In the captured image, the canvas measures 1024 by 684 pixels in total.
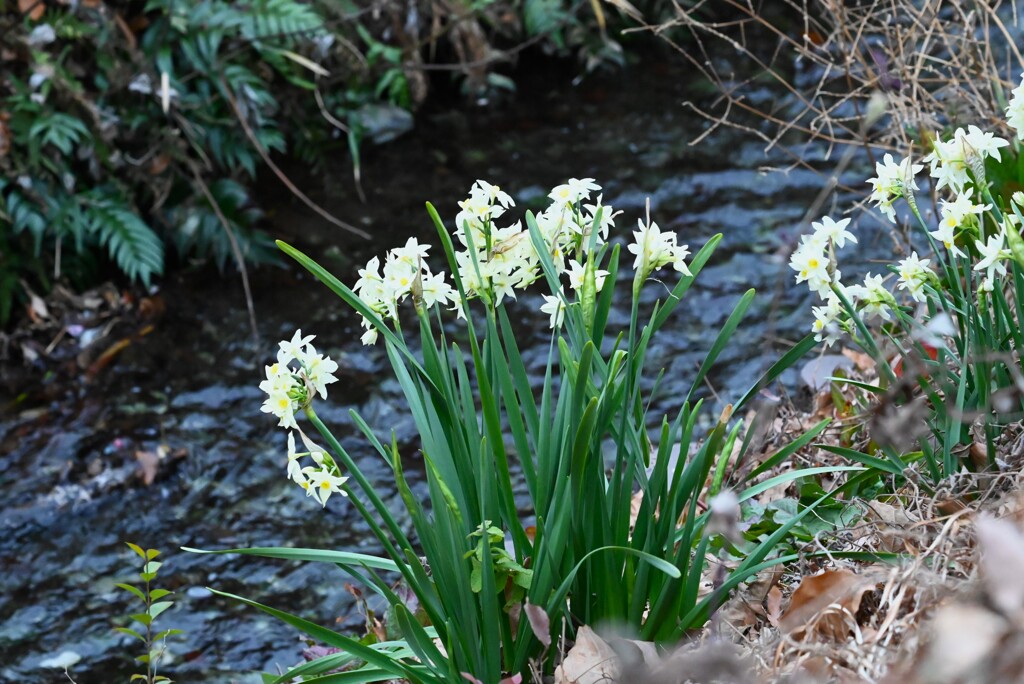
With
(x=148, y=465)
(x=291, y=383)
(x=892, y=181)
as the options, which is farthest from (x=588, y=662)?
(x=148, y=465)

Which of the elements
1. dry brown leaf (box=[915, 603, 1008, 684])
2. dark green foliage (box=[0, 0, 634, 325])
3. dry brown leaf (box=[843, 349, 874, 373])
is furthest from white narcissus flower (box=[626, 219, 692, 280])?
dark green foliage (box=[0, 0, 634, 325])

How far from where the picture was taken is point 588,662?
1.29 meters

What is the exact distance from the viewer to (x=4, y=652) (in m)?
2.55

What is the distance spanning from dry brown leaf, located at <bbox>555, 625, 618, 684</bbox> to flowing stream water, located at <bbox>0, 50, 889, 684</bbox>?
98 centimetres

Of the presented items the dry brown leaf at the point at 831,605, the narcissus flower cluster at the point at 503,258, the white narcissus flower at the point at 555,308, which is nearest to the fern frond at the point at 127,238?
the narcissus flower cluster at the point at 503,258

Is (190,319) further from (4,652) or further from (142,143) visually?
(4,652)

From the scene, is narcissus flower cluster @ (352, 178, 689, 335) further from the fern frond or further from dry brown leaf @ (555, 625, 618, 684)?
the fern frond

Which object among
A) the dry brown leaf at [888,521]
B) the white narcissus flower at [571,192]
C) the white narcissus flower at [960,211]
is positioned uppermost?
the white narcissus flower at [571,192]

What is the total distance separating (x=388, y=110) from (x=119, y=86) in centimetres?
139

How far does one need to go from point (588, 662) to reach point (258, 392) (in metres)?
2.48

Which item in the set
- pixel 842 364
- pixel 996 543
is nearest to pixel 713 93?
pixel 842 364

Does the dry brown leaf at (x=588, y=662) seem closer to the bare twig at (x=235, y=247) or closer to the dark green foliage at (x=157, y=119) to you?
the bare twig at (x=235, y=247)

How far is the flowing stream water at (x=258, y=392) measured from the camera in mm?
2691

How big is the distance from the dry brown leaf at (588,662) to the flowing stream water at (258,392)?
982 millimetres
